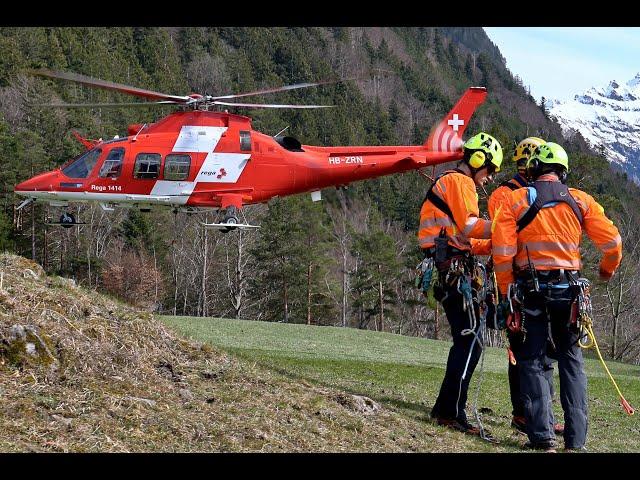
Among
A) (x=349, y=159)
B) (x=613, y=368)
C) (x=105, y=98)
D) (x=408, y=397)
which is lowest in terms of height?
(x=613, y=368)

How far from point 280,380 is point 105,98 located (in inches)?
3513

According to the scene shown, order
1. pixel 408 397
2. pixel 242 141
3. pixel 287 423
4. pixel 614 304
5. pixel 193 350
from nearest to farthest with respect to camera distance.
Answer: pixel 287 423 < pixel 193 350 < pixel 408 397 < pixel 242 141 < pixel 614 304

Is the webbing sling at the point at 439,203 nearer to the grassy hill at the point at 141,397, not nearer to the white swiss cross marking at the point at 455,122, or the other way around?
the grassy hill at the point at 141,397

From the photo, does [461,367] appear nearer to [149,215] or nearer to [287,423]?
[287,423]

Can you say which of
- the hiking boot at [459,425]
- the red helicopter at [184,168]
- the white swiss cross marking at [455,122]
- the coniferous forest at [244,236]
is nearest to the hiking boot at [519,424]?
the hiking boot at [459,425]

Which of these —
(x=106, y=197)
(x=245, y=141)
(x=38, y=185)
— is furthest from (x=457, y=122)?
(x=38, y=185)

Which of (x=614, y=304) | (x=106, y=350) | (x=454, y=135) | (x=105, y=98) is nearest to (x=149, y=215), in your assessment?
(x=614, y=304)

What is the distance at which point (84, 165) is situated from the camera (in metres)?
19.3

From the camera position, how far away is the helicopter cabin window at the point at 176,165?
19.0m

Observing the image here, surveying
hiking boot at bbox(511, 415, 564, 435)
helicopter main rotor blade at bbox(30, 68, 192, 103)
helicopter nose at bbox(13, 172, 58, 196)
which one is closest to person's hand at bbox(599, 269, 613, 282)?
hiking boot at bbox(511, 415, 564, 435)

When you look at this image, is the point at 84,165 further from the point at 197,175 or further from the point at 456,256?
the point at 456,256

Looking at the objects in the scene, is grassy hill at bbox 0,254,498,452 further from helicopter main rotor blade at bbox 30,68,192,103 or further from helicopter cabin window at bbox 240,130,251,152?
helicopter cabin window at bbox 240,130,251,152

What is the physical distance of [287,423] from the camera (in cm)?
736

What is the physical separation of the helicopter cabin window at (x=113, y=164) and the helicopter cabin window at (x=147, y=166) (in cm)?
33
